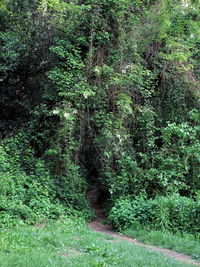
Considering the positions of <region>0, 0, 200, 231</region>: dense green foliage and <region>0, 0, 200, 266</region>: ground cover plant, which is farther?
<region>0, 0, 200, 231</region>: dense green foliage

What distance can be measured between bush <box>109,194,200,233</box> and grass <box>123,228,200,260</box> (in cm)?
43

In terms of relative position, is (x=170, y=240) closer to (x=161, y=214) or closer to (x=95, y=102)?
(x=161, y=214)

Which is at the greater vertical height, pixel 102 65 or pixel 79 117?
pixel 102 65

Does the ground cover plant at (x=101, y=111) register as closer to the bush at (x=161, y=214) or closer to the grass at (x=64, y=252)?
the bush at (x=161, y=214)

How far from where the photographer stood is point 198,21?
14820 millimetres

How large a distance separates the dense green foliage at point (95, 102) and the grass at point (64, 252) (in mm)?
2780

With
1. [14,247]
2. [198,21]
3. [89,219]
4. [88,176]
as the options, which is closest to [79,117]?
[88,176]

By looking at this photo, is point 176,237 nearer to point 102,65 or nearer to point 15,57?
point 102,65

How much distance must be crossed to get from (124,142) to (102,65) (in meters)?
3.28

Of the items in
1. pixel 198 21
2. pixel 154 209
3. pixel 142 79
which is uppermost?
pixel 198 21

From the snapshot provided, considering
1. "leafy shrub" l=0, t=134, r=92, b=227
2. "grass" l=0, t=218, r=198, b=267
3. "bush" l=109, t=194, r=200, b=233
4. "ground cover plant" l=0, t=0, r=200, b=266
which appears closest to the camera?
"grass" l=0, t=218, r=198, b=267

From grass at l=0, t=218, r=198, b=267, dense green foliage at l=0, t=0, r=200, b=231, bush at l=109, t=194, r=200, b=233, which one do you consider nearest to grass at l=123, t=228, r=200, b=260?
bush at l=109, t=194, r=200, b=233

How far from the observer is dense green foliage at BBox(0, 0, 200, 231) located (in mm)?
10906

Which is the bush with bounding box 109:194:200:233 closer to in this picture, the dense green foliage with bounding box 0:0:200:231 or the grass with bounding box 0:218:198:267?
the dense green foliage with bounding box 0:0:200:231
